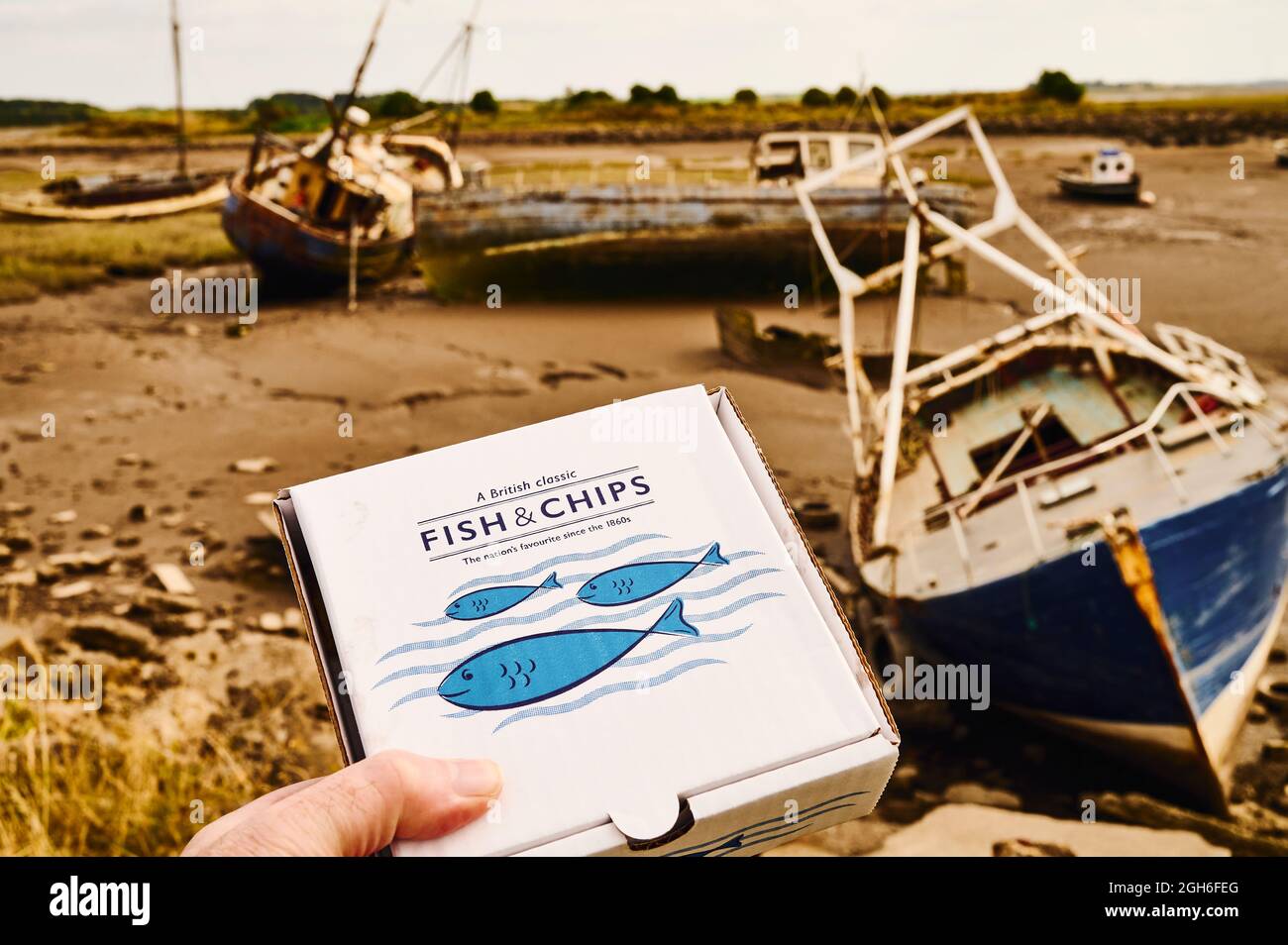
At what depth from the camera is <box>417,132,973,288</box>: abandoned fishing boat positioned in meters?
11.2

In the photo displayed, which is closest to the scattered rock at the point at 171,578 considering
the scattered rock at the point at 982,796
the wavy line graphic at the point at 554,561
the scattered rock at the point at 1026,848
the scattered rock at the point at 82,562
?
the scattered rock at the point at 82,562

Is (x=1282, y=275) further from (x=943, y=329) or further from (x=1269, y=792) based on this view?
(x=1269, y=792)

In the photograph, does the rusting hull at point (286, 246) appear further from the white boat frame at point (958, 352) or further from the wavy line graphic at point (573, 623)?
the wavy line graphic at point (573, 623)

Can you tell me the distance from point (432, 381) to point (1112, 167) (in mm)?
9631

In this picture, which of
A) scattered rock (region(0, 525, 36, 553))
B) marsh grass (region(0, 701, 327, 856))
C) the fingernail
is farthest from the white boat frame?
scattered rock (region(0, 525, 36, 553))

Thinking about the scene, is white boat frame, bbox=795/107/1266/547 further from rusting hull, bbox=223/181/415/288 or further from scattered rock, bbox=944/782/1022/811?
rusting hull, bbox=223/181/415/288

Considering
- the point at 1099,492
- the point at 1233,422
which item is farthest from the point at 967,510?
the point at 1233,422

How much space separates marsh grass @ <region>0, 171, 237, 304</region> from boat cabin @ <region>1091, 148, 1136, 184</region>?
11.7 meters

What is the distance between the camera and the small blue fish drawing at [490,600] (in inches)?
48.9

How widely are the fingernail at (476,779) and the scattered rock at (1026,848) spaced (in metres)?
4.20

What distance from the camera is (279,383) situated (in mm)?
A: 10172

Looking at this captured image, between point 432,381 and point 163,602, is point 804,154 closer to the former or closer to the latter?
point 432,381

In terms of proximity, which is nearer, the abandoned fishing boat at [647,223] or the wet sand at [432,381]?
the wet sand at [432,381]

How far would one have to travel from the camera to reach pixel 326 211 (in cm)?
1320
